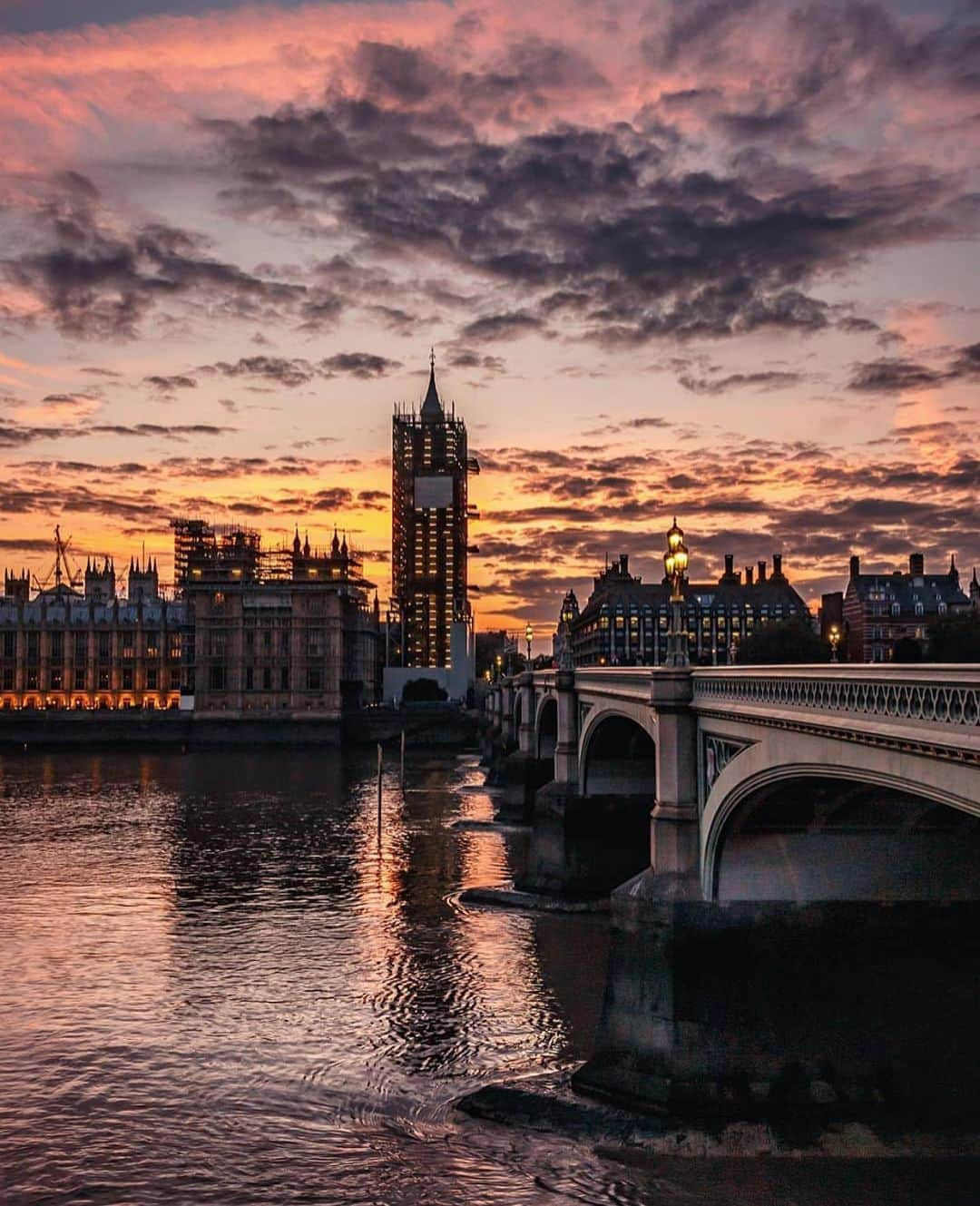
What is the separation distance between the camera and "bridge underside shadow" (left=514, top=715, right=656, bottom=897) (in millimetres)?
44250

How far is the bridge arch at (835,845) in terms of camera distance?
24.0m

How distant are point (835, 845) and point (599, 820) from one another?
2115 centimetres

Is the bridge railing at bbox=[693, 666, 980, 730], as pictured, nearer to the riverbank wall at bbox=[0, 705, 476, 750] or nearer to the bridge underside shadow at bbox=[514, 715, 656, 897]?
the bridge underside shadow at bbox=[514, 715, 656, 897]

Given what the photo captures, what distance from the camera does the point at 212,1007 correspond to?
31.8m

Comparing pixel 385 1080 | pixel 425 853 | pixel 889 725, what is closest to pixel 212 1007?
pixel 385 1080

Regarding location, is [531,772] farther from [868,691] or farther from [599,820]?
[868,691]

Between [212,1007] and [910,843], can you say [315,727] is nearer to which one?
[212,1007]

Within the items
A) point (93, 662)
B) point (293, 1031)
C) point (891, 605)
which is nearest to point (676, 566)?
point (293, 1031)

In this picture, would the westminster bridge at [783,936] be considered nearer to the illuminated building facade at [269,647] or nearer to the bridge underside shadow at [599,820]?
the bridge underside shadow at [599,820]

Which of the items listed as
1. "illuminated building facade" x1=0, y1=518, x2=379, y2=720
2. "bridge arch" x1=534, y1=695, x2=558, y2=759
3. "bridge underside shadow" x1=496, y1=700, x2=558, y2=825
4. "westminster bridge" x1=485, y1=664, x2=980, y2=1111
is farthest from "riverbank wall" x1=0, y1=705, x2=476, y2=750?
"westminster bridge" x1=485, y1=664, x2=980, y2=1111

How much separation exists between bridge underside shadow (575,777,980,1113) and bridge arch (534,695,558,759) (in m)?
41.6

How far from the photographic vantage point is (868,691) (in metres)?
17.5

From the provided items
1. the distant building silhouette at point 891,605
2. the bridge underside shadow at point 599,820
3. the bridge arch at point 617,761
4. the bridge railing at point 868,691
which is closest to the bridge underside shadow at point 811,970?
the bridge railing at point 868,691

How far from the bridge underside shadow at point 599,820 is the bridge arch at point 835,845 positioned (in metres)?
18.3
